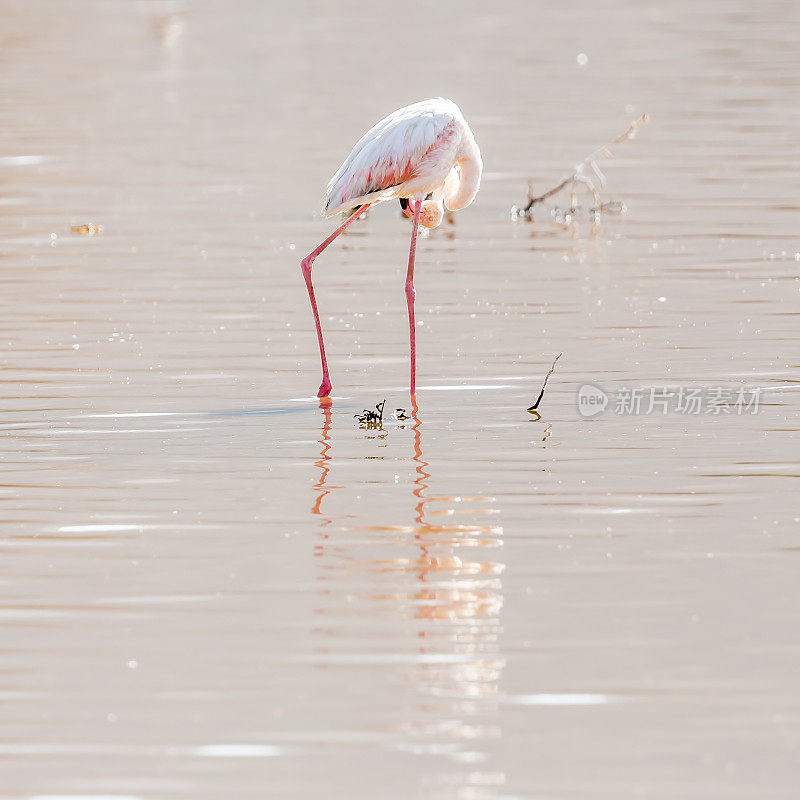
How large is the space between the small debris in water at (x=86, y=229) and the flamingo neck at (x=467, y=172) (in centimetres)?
559

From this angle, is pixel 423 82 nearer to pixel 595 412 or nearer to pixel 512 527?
pixel 595 412

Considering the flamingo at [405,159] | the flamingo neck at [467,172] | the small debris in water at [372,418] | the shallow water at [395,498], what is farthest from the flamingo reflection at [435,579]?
the flamingo neck at [467,172]

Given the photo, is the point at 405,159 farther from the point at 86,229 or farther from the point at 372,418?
the point at 86,229

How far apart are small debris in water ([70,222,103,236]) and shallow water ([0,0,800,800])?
0.33 feet

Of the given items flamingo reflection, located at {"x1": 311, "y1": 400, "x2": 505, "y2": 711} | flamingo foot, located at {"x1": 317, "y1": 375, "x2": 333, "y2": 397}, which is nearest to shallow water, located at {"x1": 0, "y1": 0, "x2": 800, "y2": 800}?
flamingo reflection, located at {"x1": 311, "y1": 400, "x2": 505, "y2": 711}

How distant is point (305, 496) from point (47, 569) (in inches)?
54.1

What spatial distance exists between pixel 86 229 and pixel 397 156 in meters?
6.28

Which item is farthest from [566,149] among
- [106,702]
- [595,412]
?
[106,702]

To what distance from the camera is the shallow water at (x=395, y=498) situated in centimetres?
518

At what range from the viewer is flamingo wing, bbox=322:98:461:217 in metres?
10.1

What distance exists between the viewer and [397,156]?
1009cm

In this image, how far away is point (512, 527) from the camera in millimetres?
7258

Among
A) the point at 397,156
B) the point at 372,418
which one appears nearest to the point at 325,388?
the point at 372,418

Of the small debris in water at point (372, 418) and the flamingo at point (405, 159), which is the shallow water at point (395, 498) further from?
the flamingo at point (405, 159)
